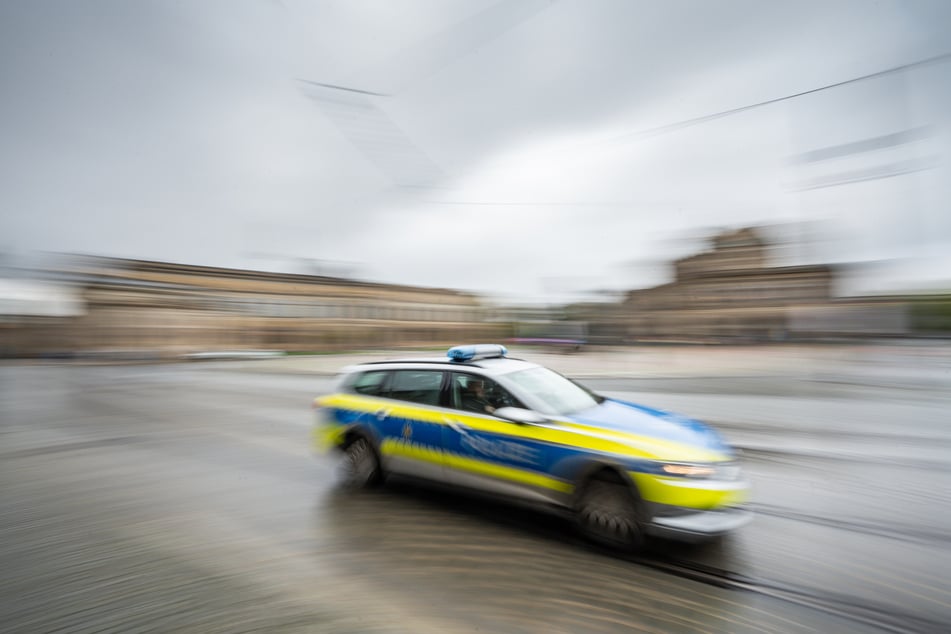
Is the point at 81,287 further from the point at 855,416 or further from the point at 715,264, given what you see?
the point at 855,416

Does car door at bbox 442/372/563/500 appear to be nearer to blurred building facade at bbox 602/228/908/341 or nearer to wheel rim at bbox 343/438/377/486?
wheel rim at bbox 343/438/377/486

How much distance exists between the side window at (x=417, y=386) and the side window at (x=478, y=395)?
214 mm

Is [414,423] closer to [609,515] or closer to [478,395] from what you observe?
[478,395]

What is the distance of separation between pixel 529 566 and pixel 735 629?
133cm

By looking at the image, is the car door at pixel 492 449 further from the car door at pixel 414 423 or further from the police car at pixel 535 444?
the car door at pixel 414 423

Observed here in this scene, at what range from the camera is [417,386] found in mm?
5117

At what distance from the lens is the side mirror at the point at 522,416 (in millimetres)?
4137

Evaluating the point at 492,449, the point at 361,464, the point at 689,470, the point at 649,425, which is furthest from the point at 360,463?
the point at 689,470

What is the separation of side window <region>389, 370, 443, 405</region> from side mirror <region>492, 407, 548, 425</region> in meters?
0.87

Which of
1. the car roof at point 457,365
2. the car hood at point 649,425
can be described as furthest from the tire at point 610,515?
the car roof at point 457,365

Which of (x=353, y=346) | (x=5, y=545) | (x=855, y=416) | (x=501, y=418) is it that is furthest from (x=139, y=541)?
(x=353, y=346)

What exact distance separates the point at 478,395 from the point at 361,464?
1722 millimetres

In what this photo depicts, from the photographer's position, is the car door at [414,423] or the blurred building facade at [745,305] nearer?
the car door at [414,423]

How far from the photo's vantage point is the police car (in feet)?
11.8
